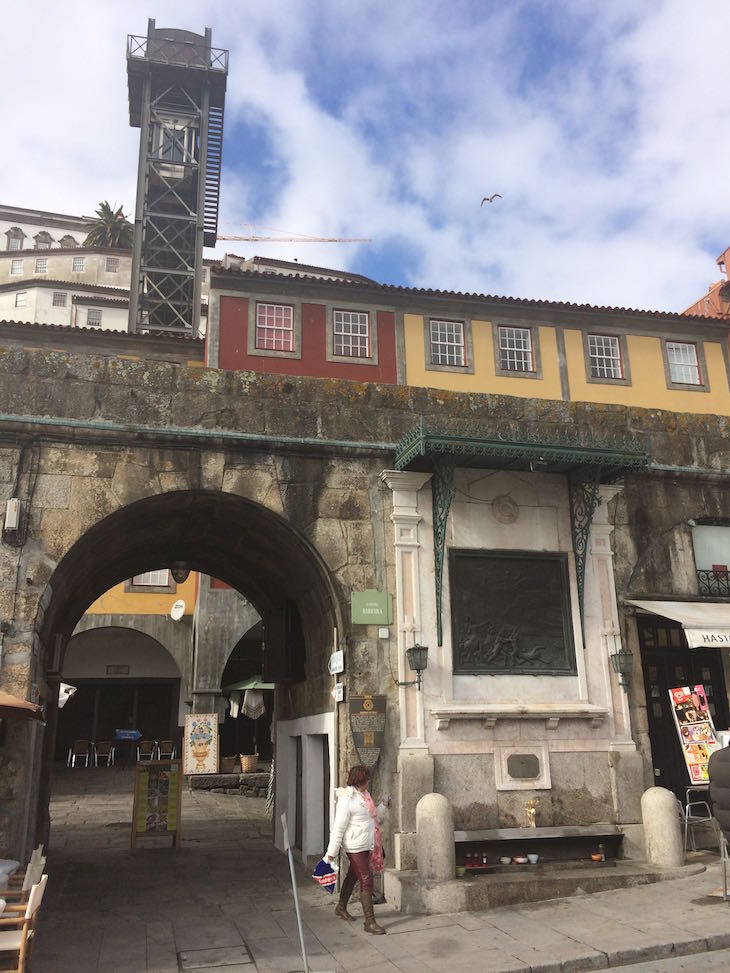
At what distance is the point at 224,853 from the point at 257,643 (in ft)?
44.4

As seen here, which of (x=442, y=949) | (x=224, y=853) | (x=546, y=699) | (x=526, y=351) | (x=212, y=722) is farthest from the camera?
(x=526, y=351)

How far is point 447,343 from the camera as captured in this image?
23922 millimetres

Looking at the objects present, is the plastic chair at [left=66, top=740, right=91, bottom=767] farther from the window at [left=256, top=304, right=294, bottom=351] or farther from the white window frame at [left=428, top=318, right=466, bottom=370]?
the white window frame at [left=428, top=318, right=466, bottom=370]

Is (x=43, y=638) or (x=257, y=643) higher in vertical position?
(x=257, y=643)

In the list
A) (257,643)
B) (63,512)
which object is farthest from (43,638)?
(257,643)

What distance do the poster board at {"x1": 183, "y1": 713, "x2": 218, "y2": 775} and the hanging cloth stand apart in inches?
33.1

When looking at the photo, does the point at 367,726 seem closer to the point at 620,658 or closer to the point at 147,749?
the point at 620,658

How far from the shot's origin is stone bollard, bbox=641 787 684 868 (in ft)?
27.4

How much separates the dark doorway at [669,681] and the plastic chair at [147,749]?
17.1 meters

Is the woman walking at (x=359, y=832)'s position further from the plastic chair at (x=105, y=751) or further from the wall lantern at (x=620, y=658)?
the plastic chair at (x=105, y=751)

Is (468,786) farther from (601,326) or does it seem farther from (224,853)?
(601,326)

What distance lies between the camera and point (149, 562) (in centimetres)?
1204

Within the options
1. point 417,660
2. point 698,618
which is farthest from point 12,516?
point 698,618

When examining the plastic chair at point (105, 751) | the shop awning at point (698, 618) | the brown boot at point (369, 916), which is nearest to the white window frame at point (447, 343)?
the plastic chair at point (105, 751)
